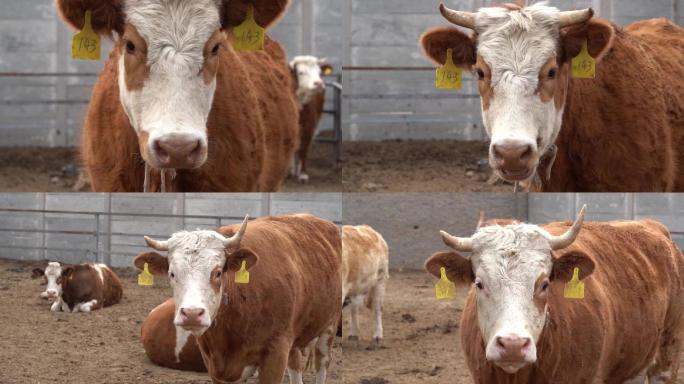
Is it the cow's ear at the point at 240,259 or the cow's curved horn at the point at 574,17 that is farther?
the cow's ear at the point at 240,259

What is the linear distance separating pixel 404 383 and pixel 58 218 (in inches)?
194

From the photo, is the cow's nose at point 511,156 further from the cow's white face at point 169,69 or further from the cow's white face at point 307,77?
the cow's white face at point 307,77

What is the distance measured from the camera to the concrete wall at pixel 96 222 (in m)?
8.78

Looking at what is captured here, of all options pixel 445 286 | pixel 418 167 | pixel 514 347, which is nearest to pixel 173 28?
pixel 445 286

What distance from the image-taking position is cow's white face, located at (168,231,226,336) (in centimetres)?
483

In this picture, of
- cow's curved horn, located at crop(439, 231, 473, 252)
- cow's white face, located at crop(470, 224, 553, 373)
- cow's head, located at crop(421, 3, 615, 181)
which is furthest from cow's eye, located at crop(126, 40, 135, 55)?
cow's white face, located at crop(470, 224, 553, 373)

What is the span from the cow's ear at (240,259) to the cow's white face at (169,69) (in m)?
1.39

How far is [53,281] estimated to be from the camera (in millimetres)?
10133

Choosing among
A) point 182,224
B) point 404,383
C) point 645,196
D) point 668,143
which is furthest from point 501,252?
point 645,196

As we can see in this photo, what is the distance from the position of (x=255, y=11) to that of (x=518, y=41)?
1297mm

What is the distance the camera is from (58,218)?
9953 mm

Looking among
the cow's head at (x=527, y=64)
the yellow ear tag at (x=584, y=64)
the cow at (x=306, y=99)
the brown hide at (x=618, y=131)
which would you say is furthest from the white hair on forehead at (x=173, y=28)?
the cow at (x=306, y=99)

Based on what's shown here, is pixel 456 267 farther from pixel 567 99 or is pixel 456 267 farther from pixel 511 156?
pixel 567 99

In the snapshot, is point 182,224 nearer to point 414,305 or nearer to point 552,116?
point 414,305
